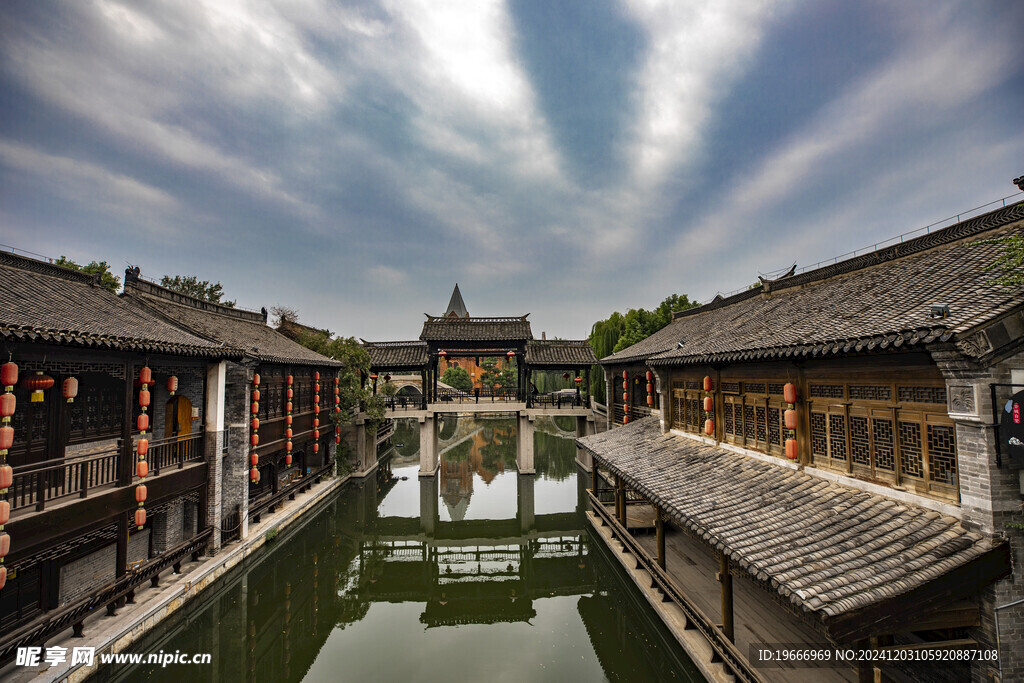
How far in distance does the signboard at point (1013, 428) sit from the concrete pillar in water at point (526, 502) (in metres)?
13.8

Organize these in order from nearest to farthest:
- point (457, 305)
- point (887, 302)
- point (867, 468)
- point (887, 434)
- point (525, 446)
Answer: point (887, 434)
point (867, 468)
point (887, 302)
point (525, 446)
point (457, 305)

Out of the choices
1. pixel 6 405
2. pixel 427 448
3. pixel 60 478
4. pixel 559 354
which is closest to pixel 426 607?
pixel 60 478

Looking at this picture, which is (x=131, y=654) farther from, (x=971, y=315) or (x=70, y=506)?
(x=971, y=315)

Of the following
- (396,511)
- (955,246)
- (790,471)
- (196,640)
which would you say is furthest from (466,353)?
(955,246)

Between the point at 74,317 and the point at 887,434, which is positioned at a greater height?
the point at 74,317

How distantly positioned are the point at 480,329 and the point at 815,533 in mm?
19030

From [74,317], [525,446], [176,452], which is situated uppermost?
[74,317]

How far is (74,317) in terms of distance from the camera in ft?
28.2

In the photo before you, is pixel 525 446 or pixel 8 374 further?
pixel 525 446

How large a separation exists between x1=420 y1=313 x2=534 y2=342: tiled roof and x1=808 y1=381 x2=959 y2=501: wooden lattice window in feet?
54.2

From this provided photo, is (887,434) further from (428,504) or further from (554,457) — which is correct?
(554,457)

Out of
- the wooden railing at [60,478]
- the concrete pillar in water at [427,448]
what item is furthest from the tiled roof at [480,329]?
the wooden railing at [60,478]

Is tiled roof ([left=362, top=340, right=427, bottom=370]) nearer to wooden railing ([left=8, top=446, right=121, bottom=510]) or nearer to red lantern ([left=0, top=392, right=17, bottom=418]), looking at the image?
wooden railing ([left=8, top=446, right=121, bottom=510])

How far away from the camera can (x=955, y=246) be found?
6996mm
